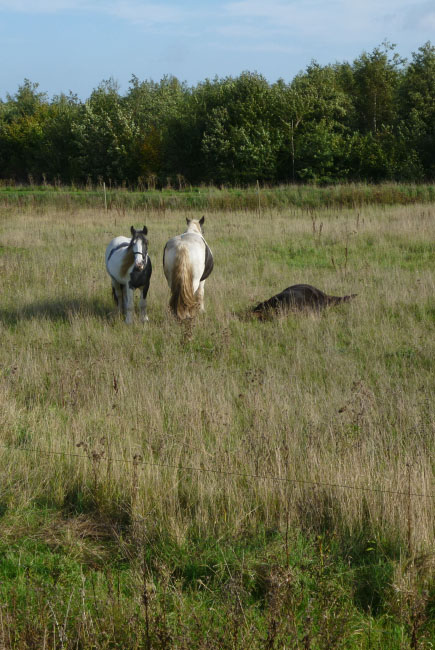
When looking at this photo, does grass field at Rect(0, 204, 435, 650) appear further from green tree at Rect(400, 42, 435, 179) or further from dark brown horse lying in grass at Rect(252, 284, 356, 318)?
green tree at Rect(400, 42, 435, 179)

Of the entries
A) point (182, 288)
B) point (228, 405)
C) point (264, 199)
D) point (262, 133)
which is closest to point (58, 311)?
point (182, 288)

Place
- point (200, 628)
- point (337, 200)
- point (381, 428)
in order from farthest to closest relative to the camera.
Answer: point (337, 200) < point (381, 428) < point (200, 628)

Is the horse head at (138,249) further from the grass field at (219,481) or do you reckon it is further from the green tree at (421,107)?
the green tree at (421,107)

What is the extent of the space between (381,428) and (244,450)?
1224mm

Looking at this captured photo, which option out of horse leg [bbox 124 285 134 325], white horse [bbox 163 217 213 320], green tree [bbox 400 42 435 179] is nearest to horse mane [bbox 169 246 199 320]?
white horse [bbox 163 217 213 320]

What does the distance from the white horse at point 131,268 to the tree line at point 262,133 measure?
26162mm

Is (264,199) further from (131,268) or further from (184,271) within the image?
(184,271)

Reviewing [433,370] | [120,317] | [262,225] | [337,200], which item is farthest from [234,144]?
[433,370]

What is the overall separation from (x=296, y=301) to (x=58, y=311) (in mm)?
4088

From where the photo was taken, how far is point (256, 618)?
292cm

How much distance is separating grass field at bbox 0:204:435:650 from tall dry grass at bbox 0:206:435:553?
0.08ft

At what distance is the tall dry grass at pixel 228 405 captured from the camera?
155 inches

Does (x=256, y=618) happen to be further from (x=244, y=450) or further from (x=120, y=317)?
(x=120, y=317)

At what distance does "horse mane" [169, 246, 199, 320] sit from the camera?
9047mm
